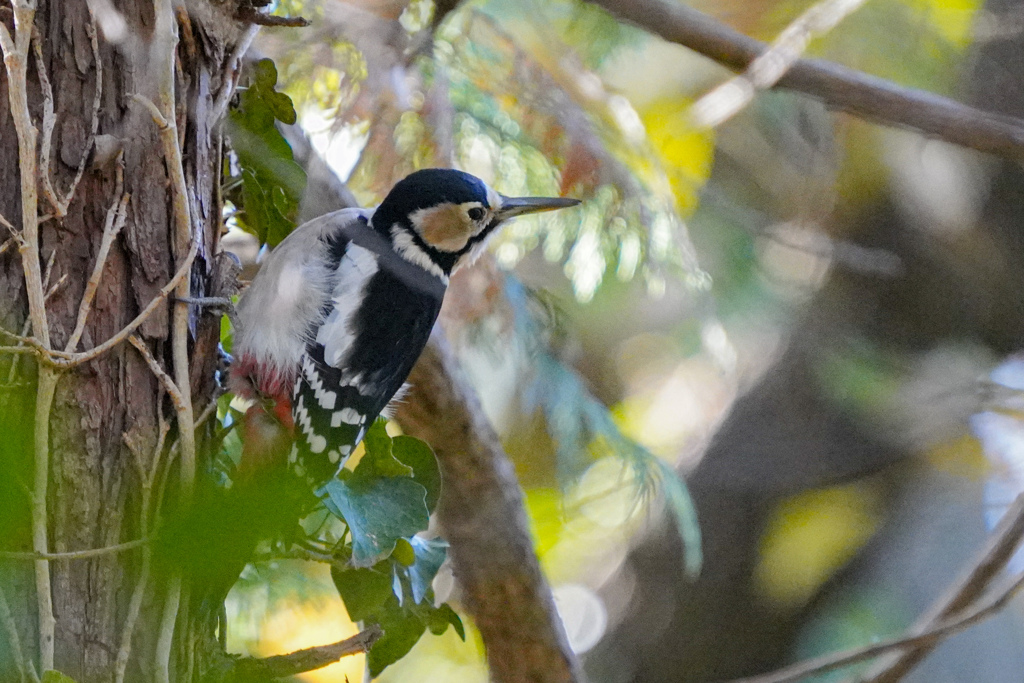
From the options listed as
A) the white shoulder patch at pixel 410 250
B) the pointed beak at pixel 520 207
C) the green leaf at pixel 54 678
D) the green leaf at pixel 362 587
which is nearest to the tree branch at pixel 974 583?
the green leaf at pixel 362 587

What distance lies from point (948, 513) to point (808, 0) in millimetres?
1602

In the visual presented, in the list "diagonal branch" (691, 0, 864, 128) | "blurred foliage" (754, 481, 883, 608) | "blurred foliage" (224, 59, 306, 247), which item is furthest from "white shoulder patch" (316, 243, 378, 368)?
"blurred foliage" (754, 481, 883, 608)

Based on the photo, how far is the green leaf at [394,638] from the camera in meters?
1.30

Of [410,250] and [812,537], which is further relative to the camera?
[812,537]

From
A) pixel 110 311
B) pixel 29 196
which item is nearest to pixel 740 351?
pixel 110 311

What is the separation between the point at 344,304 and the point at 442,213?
0.22 m

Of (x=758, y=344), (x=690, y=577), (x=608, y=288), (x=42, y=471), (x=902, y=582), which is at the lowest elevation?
(x=690, y=577)

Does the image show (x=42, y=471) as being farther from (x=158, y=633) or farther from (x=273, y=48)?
(x=273, y=48)

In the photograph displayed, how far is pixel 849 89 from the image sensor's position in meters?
1.79

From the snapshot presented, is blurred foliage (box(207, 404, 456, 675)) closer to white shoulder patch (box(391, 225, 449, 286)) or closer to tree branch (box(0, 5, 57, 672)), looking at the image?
tree branch (box(0, 5, 57, 672))

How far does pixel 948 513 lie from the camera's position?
2.88 meters

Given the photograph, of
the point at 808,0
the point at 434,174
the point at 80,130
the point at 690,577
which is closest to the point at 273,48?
the point at 434,174

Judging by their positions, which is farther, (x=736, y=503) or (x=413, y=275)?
(x=736, y=503)

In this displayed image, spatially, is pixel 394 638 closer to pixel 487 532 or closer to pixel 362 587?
pixel 362 587
